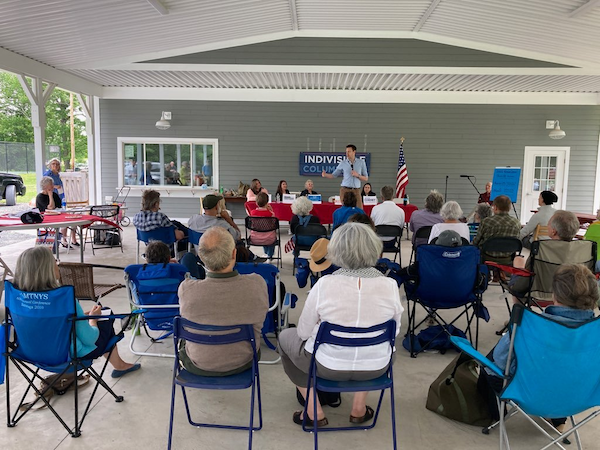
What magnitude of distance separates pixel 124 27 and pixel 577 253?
7.22m

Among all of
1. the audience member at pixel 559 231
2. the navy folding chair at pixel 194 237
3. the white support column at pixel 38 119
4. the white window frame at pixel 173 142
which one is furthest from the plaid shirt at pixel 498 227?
the white support column at pixel 38 119

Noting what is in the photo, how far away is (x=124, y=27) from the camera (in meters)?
7.59

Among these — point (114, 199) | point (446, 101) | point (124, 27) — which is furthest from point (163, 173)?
point (446, 101)

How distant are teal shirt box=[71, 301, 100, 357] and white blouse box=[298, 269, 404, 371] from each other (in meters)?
1.21

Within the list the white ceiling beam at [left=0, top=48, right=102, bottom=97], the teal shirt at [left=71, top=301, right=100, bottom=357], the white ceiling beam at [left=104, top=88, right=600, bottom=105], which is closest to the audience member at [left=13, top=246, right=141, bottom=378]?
the teal shirt at [left=71, top=301, right=100, bottom=357]

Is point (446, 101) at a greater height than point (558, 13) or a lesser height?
lesser

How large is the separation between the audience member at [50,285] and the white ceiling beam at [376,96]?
350 inches

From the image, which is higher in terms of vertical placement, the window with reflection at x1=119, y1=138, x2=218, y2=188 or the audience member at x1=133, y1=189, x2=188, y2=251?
the window with reflection at x1=119, y1=138, x2=218, y2=188

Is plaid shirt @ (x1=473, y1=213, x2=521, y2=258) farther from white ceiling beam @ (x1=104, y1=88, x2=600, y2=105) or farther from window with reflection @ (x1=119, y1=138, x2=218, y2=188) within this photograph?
window with reflection @ (x1=119, y1=138, x2=218, y2=188)

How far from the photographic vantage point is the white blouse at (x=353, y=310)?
2238mm

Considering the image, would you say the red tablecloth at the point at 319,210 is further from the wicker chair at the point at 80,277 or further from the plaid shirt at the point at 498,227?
the wicker chair at the point at 80,277

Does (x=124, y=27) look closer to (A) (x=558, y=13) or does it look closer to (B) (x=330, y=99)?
(B) (x=330, y=99)

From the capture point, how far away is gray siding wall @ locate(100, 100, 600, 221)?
430 inches

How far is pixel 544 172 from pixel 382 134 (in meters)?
3.98
